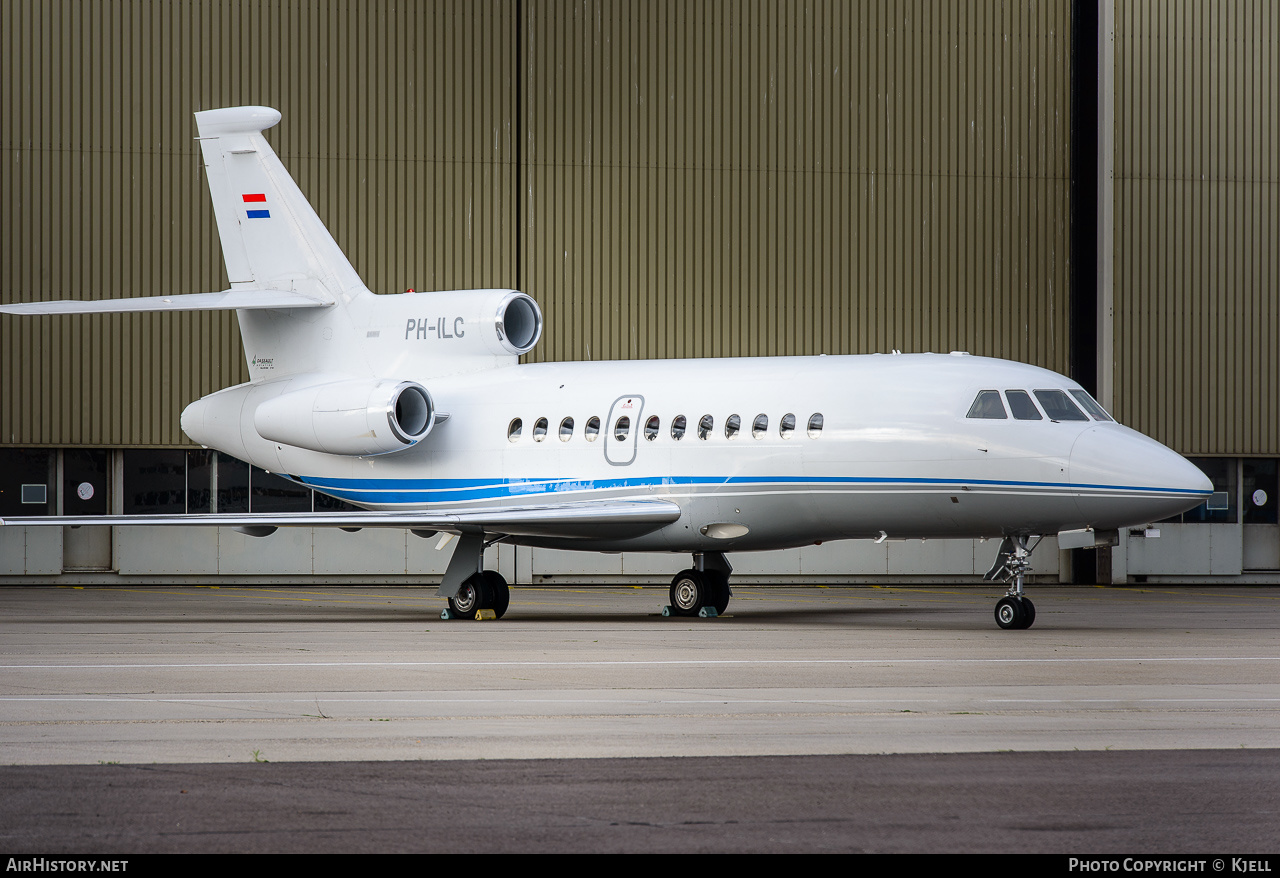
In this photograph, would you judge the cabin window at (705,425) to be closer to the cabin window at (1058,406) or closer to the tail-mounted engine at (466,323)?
the tail-mounted engine at (466,323)

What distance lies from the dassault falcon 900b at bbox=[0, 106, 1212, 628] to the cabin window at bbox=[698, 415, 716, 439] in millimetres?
26

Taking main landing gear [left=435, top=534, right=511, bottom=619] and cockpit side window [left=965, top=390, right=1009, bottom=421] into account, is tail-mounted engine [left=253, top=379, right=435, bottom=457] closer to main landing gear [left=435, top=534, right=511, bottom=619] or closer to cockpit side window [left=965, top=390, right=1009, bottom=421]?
main landing gear [left=435, top=534, right=511, bottom=619]

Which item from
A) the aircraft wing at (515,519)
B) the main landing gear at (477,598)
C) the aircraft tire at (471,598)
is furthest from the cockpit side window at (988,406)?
the aircraft tire at (471,598)

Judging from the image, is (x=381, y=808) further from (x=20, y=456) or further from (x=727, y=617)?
(x=20, y=456)

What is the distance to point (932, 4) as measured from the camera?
33156 millimetres

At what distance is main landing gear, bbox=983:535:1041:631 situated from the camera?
17938 millimetres

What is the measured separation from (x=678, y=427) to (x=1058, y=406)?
196 inches

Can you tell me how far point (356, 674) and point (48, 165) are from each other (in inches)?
871

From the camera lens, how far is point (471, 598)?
2088 cm

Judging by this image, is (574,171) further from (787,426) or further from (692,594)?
(787,426)

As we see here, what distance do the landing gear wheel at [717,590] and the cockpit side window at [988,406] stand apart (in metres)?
4.89

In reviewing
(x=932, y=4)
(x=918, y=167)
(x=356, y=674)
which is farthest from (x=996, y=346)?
(x=356, y=674)

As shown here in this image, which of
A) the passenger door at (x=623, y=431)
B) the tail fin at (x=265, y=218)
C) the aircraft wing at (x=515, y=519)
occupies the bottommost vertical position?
the aircraft wing at (x=515, y=519)

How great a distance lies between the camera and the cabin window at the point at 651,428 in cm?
2058
